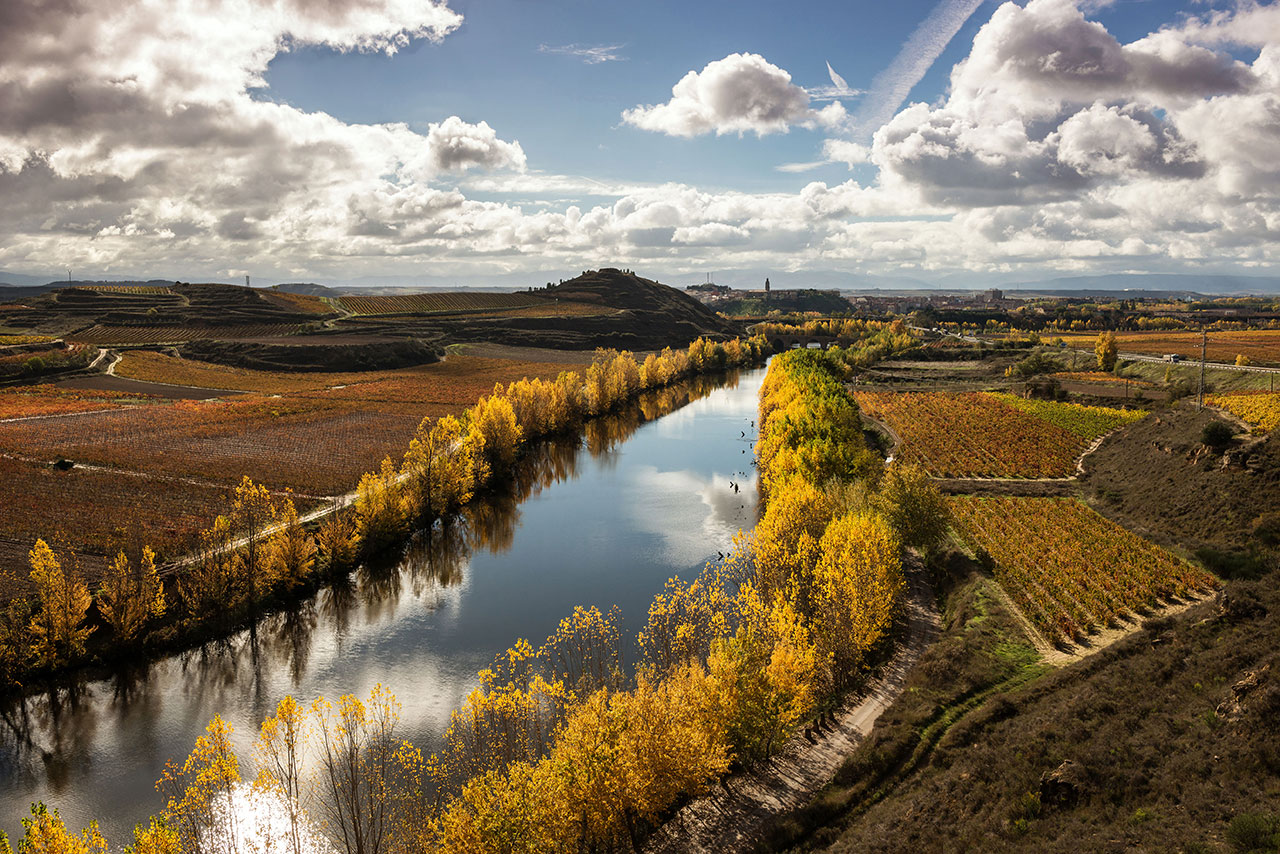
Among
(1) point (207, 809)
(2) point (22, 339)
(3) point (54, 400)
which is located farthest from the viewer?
(2) point (22, 339)

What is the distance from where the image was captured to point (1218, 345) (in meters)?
125

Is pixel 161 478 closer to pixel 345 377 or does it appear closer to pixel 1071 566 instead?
pixel 1071 566

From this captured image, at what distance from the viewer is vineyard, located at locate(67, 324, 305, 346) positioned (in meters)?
145

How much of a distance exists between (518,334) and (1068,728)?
564 ft

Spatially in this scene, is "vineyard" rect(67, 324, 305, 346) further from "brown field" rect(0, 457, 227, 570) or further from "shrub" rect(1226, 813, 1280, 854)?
"shrub" rect(1226, 813, 1280, 854)

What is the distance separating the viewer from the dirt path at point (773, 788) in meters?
23.0

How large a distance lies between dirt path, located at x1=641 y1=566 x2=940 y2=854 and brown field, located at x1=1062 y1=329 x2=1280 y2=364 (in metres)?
105

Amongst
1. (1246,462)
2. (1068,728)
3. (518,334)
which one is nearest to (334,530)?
(1068,728)

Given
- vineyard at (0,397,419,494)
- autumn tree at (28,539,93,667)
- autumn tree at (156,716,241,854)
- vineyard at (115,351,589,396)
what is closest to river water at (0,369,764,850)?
autumn tree at (28,539,93,667)

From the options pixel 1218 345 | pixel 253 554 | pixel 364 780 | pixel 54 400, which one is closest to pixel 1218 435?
pixel 364 780

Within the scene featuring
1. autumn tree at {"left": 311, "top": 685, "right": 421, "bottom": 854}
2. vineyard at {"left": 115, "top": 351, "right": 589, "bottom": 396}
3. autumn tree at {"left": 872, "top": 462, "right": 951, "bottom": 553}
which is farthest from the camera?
vineyard at {"left": 115, "top": 351, "right": 589, "bottom": 396}

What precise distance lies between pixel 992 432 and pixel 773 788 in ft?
220

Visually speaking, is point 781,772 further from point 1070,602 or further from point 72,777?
point 72,777

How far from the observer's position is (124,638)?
1400 inches
